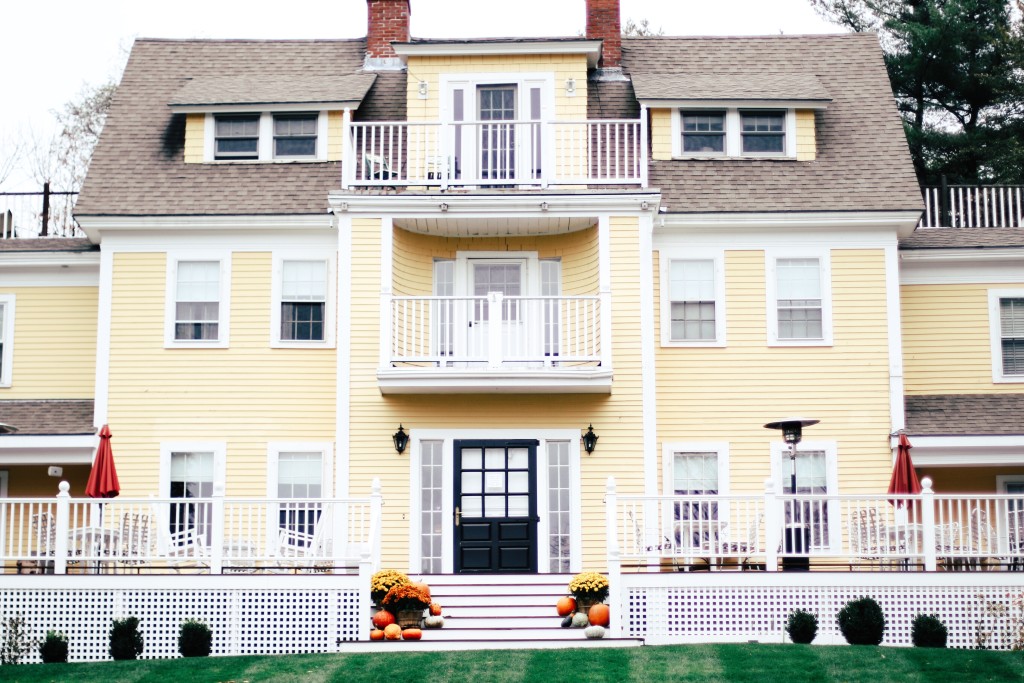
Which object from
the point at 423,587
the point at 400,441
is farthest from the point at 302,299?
the point at 423,587

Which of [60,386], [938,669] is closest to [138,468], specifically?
[60,386]

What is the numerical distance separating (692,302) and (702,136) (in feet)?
10.3

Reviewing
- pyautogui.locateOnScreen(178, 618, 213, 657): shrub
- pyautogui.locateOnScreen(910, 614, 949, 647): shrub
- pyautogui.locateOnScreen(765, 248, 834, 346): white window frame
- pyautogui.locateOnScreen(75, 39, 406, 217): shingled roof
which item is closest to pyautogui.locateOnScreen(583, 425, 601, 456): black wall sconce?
pyautogui.locateOnScreen(765, 248, 834, 346): white window frame

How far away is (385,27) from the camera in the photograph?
86.6ft

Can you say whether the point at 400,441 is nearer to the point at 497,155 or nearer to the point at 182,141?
the point at 497,155

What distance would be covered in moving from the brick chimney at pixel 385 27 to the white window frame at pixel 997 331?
11.3 metres

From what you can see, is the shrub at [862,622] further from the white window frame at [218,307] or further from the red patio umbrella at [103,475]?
the white window frame at [218,307]

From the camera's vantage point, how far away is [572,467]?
21.8 meters

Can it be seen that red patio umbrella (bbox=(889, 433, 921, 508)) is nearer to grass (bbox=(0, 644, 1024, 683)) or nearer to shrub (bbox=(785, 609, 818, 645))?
shrub (bbox=(785, 609, 818, 645))

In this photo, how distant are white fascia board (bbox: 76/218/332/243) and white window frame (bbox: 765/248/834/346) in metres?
7.11

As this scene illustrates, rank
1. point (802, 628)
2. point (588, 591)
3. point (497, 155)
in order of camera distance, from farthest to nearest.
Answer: point (497, 155)
point (588, 591)
point (802, 628)

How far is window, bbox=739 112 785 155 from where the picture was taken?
24.4 meters

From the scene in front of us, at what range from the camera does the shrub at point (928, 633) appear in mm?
18016

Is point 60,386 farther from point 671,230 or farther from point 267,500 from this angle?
point 671,230
